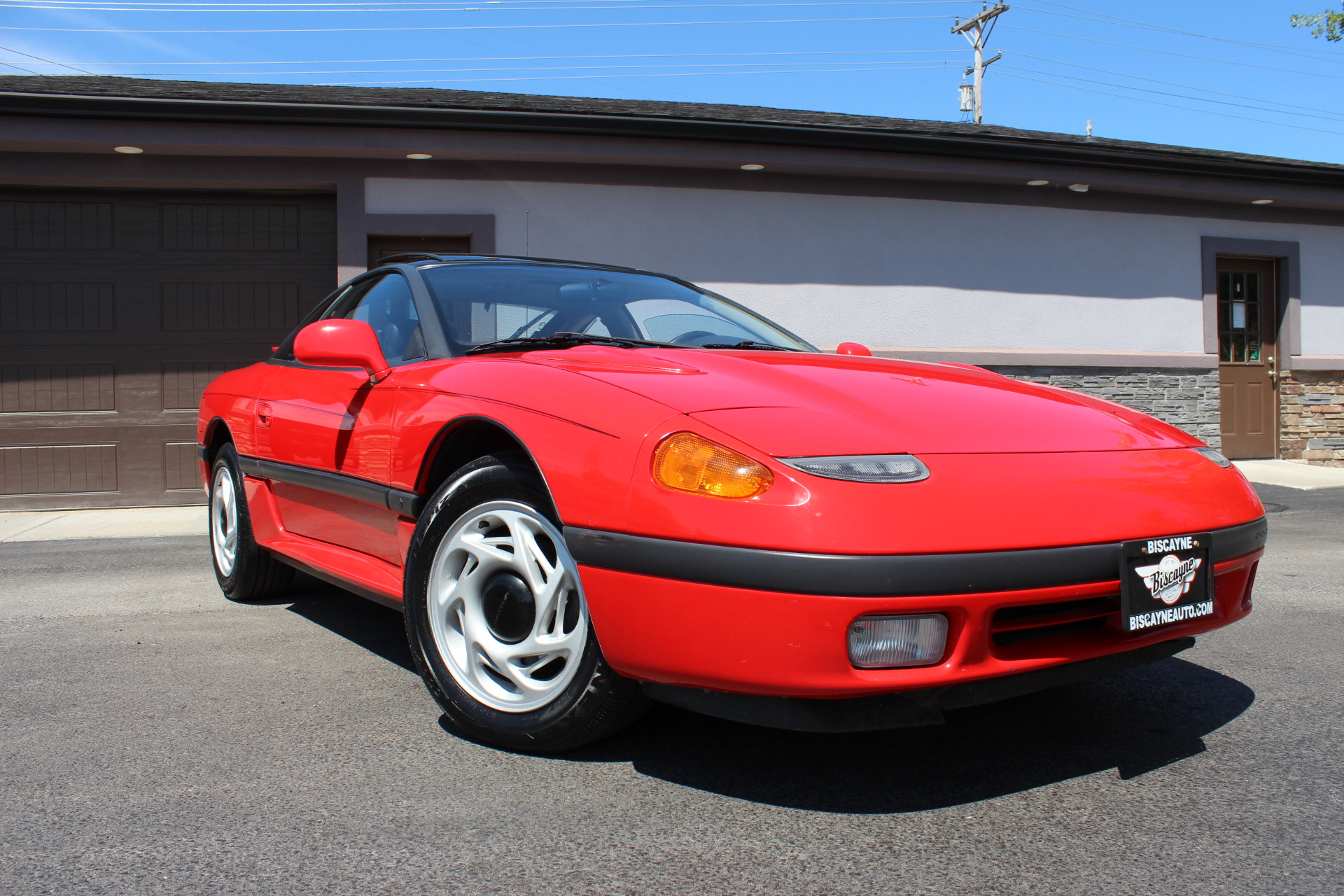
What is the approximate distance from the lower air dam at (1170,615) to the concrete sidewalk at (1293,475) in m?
7.65

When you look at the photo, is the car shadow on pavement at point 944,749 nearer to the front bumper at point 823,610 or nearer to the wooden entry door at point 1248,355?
the front bumper at point 823,610

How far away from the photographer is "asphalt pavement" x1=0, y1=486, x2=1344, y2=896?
1.73m

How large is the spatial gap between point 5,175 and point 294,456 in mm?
6105

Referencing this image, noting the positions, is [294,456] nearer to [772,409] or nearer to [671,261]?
[772,409]

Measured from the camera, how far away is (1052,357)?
981 centimetres

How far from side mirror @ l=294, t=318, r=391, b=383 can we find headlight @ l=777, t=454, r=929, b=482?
1509mm

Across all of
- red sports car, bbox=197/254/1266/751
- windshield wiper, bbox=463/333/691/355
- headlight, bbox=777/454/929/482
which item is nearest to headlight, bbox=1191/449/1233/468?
red sports car, bbox=197/254/1266/751

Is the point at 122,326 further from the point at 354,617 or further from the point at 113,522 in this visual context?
the point at 354,617

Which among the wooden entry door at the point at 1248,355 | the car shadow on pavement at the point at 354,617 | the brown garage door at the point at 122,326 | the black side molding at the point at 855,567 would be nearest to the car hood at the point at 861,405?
the black side molding at the point at 855,567

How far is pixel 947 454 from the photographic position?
201cm

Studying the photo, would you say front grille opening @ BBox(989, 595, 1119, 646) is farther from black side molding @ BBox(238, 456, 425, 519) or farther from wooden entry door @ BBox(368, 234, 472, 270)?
wooden entry door @ BBox(368, 234, 472, 270)

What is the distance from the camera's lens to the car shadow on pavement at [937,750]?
2.08 metres

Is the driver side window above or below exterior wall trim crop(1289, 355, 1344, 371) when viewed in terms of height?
Answer: below

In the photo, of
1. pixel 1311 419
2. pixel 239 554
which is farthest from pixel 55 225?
pixel 1311 419
